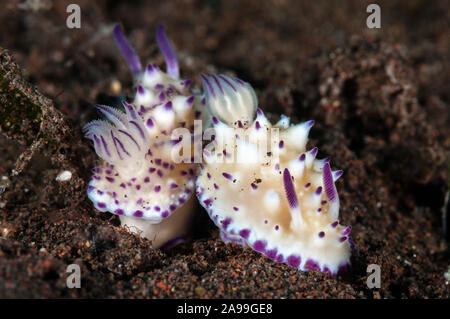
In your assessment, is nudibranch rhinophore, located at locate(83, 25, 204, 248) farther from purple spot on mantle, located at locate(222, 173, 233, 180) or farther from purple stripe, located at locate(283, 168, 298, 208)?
purple stripe, located at locate(283, 168, 298, 208)

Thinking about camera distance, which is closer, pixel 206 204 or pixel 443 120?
pixel 206 204

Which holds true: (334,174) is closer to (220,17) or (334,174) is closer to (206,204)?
(206,204)

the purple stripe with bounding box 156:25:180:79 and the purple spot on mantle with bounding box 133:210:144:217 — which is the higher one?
the purple stripe with bounding box 156:25:180:79

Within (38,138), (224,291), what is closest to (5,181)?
(38,138)

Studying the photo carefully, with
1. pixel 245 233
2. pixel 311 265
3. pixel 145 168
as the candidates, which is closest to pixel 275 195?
pixel 245 233

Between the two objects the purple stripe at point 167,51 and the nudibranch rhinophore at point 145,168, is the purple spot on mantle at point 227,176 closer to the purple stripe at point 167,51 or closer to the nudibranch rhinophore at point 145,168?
the nudibranch rhinophore at point 145,168

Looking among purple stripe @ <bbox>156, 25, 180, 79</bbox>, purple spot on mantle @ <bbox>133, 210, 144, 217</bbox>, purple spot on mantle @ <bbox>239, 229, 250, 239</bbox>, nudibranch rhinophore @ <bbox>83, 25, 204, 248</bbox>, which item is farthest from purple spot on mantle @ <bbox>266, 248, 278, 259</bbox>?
purple stripe @ <bbox>156, 25, 180, 79</bbox>

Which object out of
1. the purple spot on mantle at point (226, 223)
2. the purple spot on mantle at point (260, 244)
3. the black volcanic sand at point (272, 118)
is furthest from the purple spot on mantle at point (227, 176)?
the black volcanic sand at point (272, 118)
